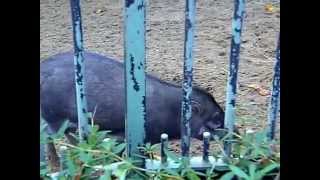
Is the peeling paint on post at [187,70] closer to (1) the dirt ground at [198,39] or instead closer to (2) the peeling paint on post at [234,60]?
(2) the peeling paint on post at [234,60]

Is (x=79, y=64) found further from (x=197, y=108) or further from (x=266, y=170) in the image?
(x=197, y=108)

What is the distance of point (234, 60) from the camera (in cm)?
184

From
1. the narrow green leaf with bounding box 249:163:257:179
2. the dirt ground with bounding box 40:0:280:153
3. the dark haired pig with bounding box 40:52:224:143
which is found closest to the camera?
the narrow green leaf with bounding box 249:163:257:179

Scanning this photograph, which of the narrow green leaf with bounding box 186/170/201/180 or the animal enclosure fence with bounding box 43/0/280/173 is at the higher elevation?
the animal enclosure fence with bounding box 43/0/280/173

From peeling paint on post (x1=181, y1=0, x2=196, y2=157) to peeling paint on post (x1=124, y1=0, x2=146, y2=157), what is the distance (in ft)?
0.40

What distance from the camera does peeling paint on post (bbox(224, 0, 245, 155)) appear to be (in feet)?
5.92

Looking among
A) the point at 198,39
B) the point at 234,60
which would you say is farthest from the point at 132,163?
the point at 198,39

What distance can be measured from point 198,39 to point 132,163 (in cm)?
308

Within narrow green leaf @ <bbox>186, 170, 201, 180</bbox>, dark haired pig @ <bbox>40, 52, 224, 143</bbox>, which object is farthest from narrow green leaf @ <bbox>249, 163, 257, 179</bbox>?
dark haired pig @ <bbox>40, 52, 224, 143</bbox>

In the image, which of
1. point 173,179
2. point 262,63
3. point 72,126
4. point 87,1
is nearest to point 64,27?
point 87,1

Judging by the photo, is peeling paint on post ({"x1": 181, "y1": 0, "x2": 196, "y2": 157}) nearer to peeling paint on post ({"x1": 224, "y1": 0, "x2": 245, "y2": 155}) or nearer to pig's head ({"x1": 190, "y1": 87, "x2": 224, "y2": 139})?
peeling paint on post ({"x1": 224, "y1": 0, "x2": 245, "y2": 155})

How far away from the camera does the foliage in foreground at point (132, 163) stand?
1.65 m
